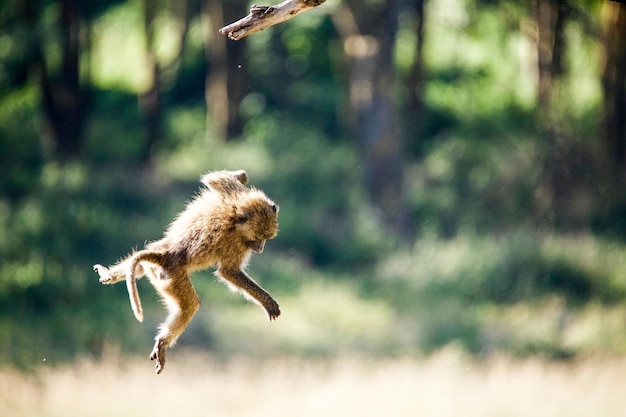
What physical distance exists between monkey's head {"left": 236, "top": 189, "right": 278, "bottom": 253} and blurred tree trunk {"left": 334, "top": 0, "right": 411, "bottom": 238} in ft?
46.9

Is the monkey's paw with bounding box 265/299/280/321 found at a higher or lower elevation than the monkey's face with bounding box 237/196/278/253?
lower

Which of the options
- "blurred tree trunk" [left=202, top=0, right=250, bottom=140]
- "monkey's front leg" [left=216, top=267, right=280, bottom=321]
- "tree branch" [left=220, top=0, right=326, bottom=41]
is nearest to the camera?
"tree branch" [left=220, top=0, right=326, bottom=41]

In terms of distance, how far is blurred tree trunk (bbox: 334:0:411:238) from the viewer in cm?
1941

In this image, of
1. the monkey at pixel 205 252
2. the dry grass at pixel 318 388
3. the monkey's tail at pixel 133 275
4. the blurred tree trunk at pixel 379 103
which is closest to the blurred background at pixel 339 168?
the blurred tree trunk at pixel 379 103

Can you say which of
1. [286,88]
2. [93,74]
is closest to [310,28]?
[286,88]

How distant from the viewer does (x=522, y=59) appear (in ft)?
83.1

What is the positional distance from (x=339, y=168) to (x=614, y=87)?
6141mm

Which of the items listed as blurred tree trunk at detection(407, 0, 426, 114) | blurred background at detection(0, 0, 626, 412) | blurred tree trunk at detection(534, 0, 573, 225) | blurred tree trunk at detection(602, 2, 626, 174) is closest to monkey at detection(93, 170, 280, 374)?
blurred background at detection(0, 0, 626, 412)

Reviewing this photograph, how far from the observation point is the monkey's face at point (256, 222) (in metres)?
5.00

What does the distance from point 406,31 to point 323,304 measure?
1200 cm

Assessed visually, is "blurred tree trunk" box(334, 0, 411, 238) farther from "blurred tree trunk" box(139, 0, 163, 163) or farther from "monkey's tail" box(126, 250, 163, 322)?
"monkey's tail" box(126, 250, 163, 322)

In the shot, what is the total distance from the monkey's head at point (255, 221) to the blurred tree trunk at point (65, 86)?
49.8 feet

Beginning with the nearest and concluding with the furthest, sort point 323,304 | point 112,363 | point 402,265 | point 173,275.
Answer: point 173,275 → point 112,363 → point 323,304 → point 402,265

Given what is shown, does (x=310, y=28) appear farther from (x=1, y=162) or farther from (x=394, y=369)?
(x=394, y=369)
